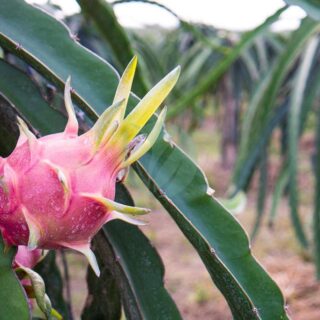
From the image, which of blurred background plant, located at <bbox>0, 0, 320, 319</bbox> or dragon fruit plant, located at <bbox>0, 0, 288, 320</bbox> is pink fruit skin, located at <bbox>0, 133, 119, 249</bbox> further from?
blurred background plant, located at <bbox>0, 0, 320, 319</bbox>

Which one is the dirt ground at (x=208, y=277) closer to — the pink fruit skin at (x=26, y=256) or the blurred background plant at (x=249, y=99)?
the blurred background plant at (x=249, y=99)

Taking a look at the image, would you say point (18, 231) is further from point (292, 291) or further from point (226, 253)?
point (292, 291)

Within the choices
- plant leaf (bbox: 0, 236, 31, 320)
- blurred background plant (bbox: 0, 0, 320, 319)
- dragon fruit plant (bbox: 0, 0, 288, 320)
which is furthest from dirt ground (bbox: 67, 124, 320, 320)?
plant leaf (bbox: 0, 236, 31, 320)

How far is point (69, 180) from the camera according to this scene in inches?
12.7

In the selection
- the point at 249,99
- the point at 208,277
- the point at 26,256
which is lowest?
the point at 208,277

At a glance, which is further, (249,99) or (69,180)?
(249,99)

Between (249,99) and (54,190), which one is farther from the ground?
(54,190)

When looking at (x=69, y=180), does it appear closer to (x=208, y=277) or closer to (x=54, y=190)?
(x=54, y=190)

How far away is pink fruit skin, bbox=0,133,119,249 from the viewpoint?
32cm

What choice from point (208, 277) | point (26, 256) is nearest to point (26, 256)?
point (26, 256)

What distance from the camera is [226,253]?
0.45m

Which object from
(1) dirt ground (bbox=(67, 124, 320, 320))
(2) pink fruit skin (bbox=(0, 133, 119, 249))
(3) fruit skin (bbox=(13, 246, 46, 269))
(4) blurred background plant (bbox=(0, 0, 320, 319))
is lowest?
(1) dirt ground (bbox=(67, 124, 320, 320))

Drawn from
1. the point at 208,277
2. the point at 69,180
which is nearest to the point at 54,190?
the point at 69,180

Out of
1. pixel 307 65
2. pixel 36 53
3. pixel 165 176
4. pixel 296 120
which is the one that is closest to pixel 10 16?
pixel 36 53
